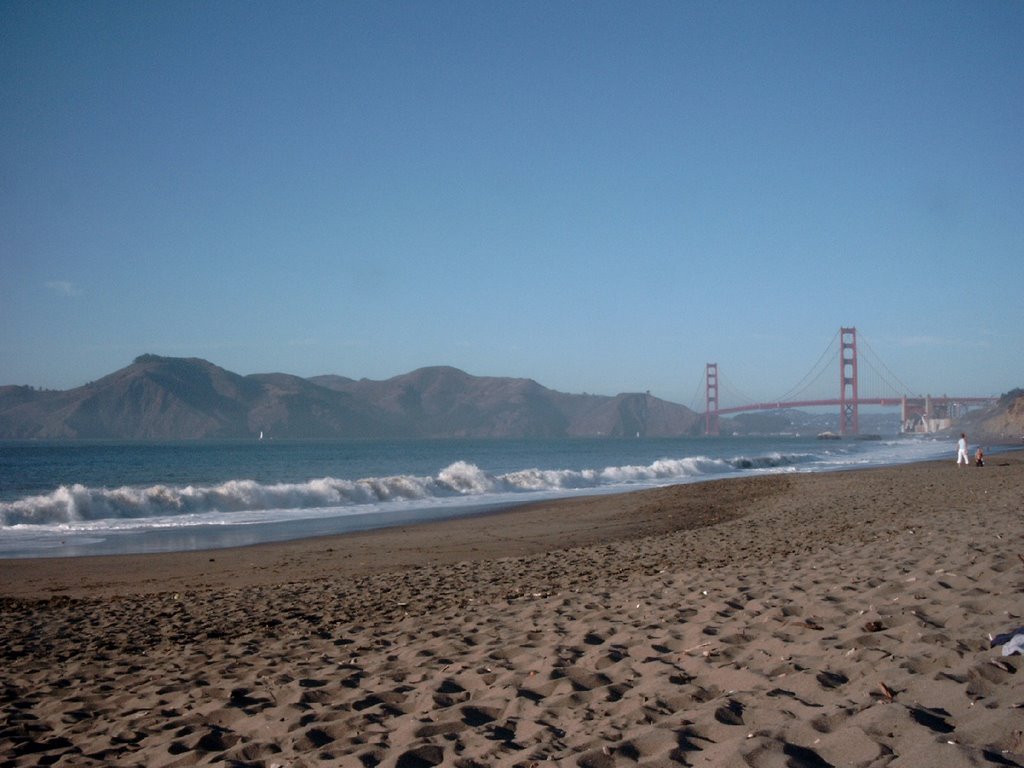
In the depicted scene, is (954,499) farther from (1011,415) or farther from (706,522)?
(1011,415)

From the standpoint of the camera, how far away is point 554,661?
4.23 metres

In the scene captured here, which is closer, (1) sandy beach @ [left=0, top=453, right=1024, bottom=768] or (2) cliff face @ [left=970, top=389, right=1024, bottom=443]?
(1) sandy beach @ [left=0, top=453, right=1024, bottom=768]

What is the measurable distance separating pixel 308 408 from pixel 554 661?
13538cm

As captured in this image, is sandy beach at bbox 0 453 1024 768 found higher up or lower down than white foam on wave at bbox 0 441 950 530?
higher up

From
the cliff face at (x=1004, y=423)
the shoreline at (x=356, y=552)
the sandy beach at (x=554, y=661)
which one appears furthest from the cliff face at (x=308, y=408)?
the sandy beach at (x=554, y=661)

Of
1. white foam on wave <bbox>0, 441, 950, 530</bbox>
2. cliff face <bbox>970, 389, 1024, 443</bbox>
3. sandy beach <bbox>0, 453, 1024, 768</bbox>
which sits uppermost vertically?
cliff face <bbox>970, 389, 1024, 443</bbox>

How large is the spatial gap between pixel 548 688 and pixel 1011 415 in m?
108

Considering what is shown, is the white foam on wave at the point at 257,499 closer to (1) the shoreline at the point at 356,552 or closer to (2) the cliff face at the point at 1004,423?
(1) the shoreline at the point at 356,552

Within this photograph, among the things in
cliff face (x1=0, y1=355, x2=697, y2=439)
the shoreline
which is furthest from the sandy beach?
cliff face (x1=0, y1=355, x2=697, y2=439)

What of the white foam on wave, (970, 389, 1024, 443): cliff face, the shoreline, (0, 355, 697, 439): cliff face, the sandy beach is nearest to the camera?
the sandy beach

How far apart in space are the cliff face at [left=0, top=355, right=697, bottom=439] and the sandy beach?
393ft

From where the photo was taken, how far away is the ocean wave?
1823cm

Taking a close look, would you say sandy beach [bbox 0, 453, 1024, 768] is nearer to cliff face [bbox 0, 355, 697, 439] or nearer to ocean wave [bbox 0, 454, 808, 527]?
ocean wave [bbox 0, 454, 808, 527]

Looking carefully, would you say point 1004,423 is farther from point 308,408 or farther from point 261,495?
point 308,408
